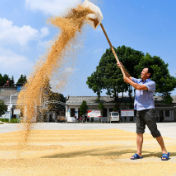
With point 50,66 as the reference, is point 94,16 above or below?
above

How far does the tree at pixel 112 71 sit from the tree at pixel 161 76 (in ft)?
A: 6.31

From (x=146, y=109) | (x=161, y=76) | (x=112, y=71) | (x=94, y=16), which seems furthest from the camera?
(x=112, y=71)

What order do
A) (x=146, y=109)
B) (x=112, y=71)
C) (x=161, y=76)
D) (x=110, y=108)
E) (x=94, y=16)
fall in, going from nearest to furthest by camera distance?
(x=146, y=109)
(x=94, y=16)
(x=161, y=76)
(x=112, y=71)
(x=110, y=108)

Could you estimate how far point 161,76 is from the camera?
97.0 ft

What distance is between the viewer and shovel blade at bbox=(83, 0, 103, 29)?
4.15 meters

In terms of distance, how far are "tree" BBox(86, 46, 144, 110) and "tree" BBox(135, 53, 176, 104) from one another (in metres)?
1.92

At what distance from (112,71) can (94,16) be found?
26.6m

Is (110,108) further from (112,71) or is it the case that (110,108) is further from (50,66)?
(50,66)

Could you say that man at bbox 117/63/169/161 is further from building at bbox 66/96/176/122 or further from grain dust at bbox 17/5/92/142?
building at bbox 66/96/176/122

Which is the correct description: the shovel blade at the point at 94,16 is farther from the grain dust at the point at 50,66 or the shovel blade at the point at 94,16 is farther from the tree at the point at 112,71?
the tree at the point at 112,71

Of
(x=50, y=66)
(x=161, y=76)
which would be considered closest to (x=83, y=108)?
(x=161, y=76)

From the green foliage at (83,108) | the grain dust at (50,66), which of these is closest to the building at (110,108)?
the green foliage at (83,108)

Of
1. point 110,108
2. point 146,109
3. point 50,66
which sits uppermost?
point 50,66

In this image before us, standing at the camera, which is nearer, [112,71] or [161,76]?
[161,76]
